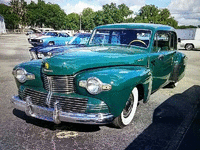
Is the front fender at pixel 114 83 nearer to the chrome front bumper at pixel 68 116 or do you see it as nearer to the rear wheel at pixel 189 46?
the chrome front bumper at pixel 68 116

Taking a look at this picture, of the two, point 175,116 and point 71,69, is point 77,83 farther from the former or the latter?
point 175,116

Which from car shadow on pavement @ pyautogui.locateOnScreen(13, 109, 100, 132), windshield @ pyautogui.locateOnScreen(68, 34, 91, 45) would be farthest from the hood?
windshield @ pyautogui.locateOnScreen(68, 34, 91, 45)

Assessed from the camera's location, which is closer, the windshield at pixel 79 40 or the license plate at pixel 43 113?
the license plate at pixel 43 113

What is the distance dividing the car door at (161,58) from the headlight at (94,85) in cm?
149

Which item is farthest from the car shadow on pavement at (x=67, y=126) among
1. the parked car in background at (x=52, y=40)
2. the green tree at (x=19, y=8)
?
the green tree at (x=19, y=8)

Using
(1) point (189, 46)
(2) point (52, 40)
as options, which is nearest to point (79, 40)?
(2) point (52, 40)

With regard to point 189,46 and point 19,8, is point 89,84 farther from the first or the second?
point 19,8

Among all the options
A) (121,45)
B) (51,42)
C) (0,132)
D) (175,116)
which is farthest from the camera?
(51,42)

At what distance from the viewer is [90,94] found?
2.45 metres

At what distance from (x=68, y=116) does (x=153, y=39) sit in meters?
2.32

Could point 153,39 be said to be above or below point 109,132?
above

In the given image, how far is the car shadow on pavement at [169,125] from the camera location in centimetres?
259

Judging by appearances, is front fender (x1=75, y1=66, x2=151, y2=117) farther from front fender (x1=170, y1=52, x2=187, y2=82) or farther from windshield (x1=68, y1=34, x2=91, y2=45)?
windshield (x1=68, y1=34, x2=91, y2=45)

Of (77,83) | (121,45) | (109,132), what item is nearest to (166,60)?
(121,45)
